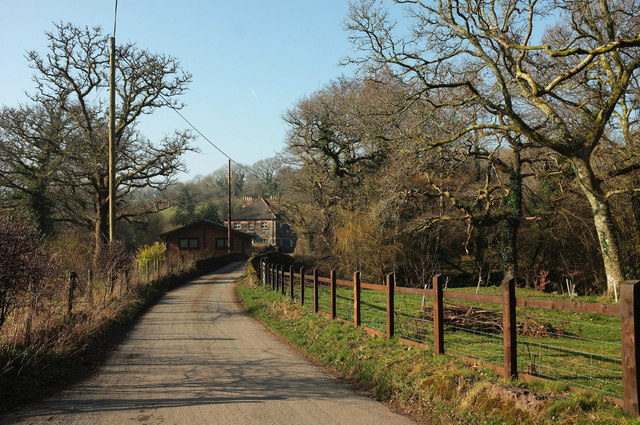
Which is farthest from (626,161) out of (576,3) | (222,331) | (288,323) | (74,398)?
(74,398)

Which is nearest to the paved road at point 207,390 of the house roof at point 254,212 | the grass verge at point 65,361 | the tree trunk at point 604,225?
the grass verge at point 65,361

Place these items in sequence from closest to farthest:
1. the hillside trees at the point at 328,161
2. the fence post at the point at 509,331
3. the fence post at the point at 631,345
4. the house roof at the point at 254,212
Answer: the fence post at the point at 631,345, the fence post at the point at 509,331, the hillside trees at the point at 328,161, the house roof at the point at 254,212

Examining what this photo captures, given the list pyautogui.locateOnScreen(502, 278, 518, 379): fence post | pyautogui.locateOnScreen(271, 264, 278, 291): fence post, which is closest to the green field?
pyautogui.locateOnScreen(502, 278, 518, 379): fence post

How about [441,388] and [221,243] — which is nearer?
[441,388]

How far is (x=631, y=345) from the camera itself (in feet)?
15.7

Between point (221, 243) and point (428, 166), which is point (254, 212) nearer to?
point (221, 243)

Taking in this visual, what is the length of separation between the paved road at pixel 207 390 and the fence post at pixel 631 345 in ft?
8.06

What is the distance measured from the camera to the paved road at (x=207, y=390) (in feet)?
20.0

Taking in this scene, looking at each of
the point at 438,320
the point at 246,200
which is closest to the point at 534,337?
the point at 438,320

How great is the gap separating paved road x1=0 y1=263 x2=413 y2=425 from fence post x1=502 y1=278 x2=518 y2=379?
56.6 inches

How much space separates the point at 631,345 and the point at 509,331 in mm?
1633

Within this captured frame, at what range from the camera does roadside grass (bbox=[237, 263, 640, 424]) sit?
199 inches

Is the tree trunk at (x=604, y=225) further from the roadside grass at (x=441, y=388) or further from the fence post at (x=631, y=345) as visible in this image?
the fence post at (x=631, y=345)

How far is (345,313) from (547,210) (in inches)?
624
